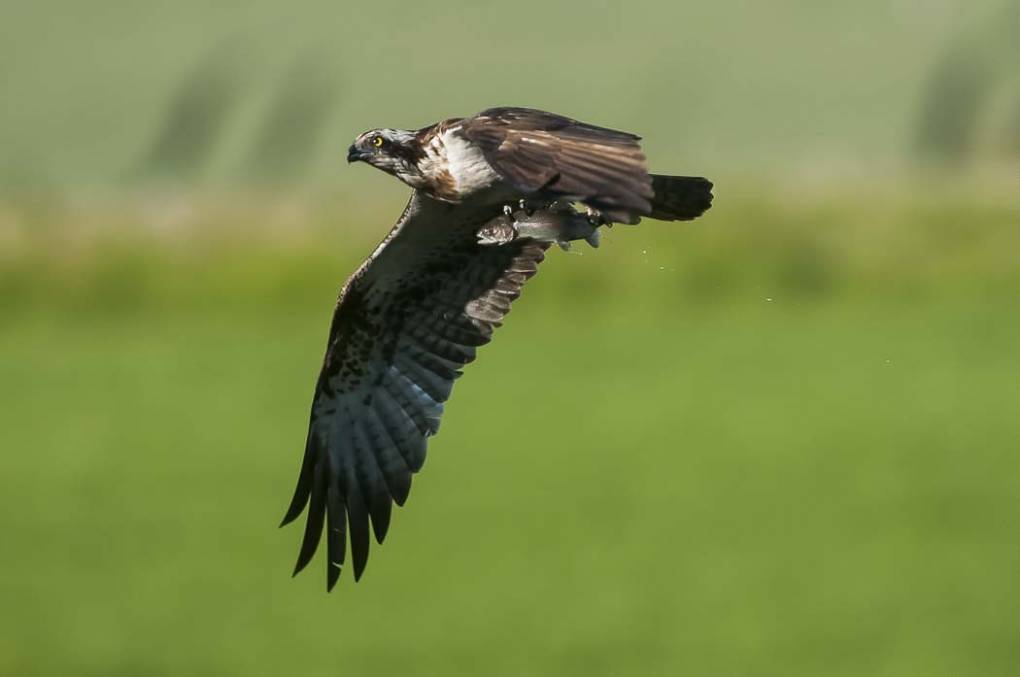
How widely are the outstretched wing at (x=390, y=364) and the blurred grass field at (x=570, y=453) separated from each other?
685 inches

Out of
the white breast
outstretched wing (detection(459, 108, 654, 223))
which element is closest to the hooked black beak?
the white breast

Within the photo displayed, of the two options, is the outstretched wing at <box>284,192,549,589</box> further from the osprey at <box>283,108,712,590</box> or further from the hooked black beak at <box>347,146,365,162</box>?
the hooked black beak at <box>347,146,365,162</box>

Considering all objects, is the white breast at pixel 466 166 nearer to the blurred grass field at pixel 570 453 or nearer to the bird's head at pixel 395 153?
the bird's head at pixel 395 153

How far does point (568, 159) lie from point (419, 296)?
252 centimetres

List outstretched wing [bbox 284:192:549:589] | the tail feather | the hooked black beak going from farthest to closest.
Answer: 1. outstretched wing [bbox 284:192:549:589]
2. the tail feather
3. the hooked black beak

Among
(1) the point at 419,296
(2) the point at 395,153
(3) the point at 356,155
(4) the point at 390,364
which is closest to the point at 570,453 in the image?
(4) the point at 390,364

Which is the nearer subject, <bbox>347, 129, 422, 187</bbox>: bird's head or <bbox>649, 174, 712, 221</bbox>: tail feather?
<bbox>347, 129, 422, 187</bbox>: bird's head

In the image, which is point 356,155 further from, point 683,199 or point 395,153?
point 683,199

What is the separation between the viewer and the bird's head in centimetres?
1106

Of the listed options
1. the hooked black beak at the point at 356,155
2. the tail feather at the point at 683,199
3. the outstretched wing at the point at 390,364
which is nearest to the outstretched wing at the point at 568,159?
the hooked black beak at the point at 356,155

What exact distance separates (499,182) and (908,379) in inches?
1160

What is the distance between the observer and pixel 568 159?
397 inches

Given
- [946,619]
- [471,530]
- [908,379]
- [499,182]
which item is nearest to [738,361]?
[908,379]

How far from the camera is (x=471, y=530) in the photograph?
121 ft
